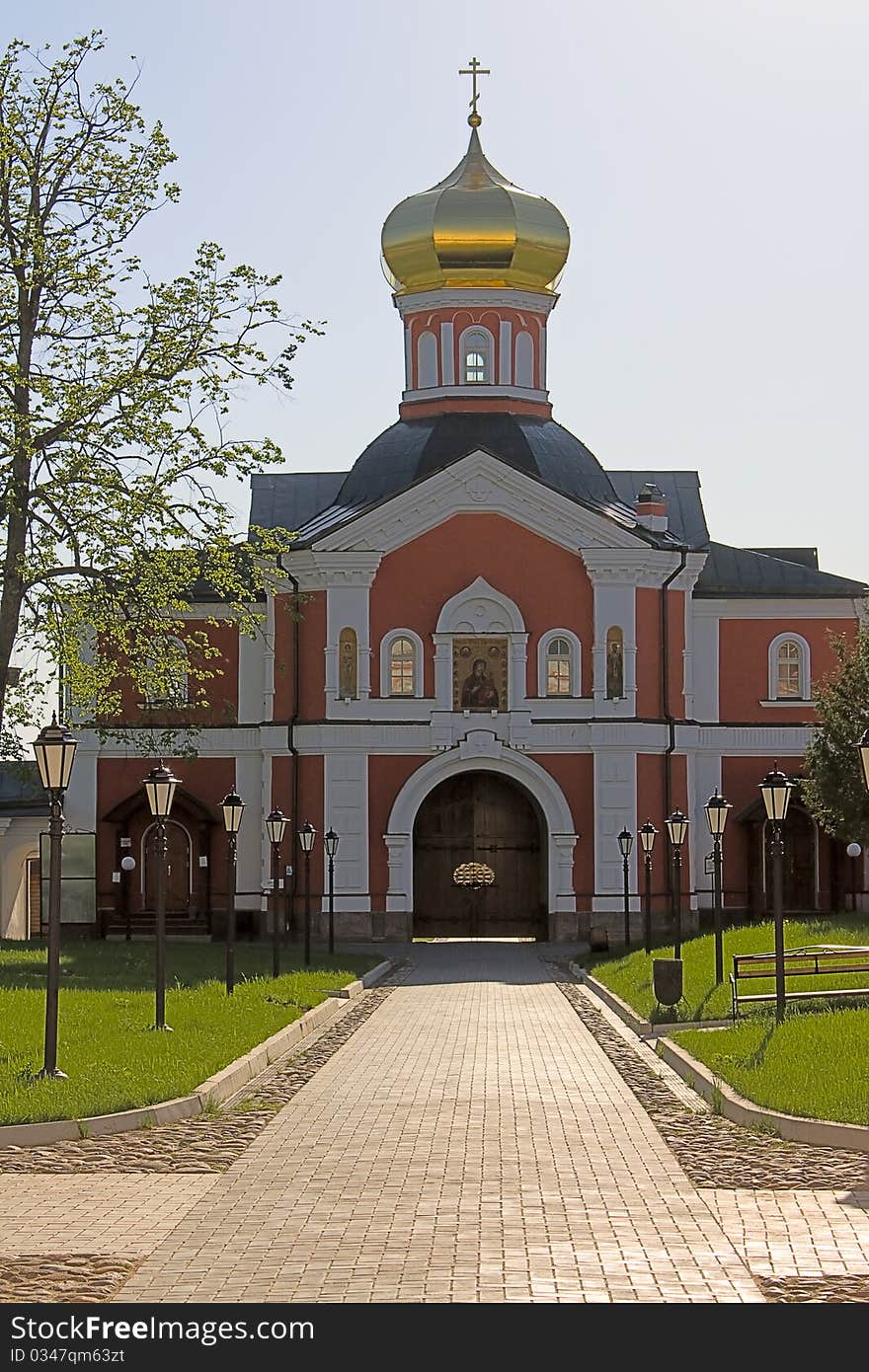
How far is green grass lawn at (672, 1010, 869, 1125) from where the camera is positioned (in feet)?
42.5

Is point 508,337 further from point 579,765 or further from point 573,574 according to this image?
point 579,765

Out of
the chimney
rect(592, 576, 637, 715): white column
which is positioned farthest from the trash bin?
the chimney

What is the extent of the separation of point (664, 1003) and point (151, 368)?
398 inches

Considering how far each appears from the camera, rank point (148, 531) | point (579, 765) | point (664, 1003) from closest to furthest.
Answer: point (664, 1003) → point (148, 531) → point (579, 765)

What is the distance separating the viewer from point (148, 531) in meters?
24.7

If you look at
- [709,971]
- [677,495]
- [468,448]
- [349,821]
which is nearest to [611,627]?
[468,448]

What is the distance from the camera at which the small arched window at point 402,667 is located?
36.4 meters

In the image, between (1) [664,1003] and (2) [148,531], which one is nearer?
(1) [664,1003]

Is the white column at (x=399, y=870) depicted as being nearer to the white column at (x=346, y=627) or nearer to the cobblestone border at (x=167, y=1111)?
the white column at (x=346, y=627)

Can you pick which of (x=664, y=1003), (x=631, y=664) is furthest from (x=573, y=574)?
(x=664, y=1003)

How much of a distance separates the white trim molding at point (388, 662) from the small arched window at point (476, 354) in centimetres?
629

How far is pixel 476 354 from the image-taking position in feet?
131

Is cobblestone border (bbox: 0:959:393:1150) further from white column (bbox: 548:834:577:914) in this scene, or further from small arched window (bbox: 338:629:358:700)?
small arched window (bbox: 338:629:358:700)

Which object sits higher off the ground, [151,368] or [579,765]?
[151,368]
